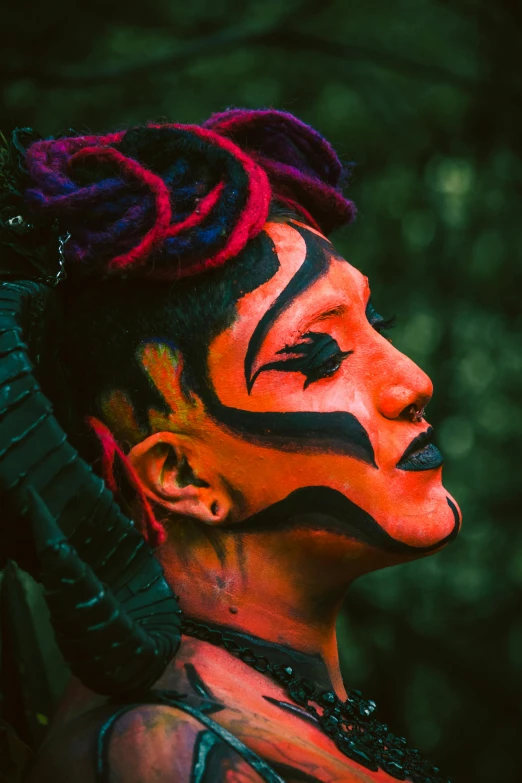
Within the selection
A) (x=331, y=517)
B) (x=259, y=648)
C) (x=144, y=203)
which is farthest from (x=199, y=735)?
(x=144, y=203)

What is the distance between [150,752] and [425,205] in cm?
242

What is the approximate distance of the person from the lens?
151cm

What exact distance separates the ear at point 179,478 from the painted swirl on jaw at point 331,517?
80mm

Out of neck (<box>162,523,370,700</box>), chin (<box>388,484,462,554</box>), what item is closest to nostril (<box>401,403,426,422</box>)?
chin (<box>388,484,462,554</box>)

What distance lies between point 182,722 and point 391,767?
454 mm

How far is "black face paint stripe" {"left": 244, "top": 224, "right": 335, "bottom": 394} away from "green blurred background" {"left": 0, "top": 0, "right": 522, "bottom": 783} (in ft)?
5.24

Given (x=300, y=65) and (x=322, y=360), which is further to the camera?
(x=300, y=65)

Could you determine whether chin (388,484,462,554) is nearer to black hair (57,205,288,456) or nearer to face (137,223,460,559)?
face (137,223,460,559)

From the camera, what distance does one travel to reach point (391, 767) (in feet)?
5.13

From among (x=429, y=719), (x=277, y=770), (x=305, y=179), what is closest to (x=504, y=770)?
(x=429, y=719)

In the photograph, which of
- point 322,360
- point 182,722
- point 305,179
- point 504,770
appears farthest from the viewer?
point 504,770

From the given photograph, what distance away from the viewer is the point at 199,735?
4.23 ft

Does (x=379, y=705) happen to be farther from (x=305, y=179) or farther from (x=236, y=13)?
(x=236, y=13)

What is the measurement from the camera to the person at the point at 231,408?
4.96 feet
